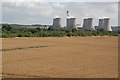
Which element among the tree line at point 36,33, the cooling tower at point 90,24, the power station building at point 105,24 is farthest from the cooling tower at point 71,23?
the tree line at point 36,33

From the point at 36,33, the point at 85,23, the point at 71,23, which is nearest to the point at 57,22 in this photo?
the point at 71,23

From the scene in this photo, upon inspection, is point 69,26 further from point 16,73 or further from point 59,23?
point 16,73

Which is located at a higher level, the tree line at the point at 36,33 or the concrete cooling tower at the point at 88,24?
the concrete cooling tower at the point at 88,24

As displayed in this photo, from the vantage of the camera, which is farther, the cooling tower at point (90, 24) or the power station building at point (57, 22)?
the power station building at point (57, 22)

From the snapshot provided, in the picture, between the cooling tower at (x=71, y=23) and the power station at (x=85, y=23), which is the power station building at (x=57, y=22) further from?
the cooling tower at (x=71, y=23)

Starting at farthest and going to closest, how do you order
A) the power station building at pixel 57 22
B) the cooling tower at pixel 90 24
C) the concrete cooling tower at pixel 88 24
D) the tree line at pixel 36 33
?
the power station building at pixel 57 22
the concrete cooling tower at pixel 88 24
the cooling tower at pixel 90 24
the tree line at pixel 36 33

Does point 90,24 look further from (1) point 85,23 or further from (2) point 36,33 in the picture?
(2) point 36,33

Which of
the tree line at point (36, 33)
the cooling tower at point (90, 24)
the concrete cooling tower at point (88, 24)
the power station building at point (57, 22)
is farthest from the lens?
the power station building at point (57, 22)

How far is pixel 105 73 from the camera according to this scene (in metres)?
11.1

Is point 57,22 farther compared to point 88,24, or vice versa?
point 57,22

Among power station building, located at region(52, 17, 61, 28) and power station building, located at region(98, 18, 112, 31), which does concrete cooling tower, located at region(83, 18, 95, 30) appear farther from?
power station building, located at region(52, 17, 61, 28)

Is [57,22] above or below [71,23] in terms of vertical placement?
above

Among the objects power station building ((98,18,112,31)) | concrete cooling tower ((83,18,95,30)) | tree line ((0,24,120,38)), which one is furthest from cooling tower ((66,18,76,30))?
tree line ((0,24,120,38))

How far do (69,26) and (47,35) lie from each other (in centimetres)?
5189
